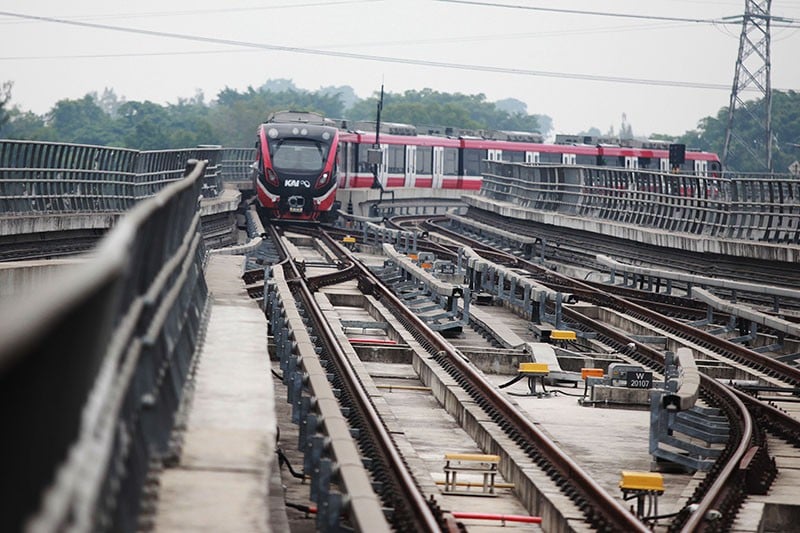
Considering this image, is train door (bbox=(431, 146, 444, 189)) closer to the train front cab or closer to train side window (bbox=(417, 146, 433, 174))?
train side window (bbox=(417, 146, 433, 174))

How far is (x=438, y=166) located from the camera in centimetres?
6012

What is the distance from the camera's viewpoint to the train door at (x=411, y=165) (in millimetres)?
58625

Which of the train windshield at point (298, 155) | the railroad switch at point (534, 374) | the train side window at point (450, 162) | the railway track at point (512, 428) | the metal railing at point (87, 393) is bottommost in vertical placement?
the railroad switch at point (534, 374)

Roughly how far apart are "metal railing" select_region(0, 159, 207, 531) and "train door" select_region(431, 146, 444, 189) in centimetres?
5325

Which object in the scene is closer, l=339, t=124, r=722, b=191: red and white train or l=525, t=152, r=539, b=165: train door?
l=339, t=124, r=722, b=191: red and white train

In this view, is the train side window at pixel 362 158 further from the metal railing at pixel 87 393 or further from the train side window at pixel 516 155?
the metal railing at pixel 87 393

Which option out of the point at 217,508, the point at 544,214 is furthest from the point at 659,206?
the point at 217,508

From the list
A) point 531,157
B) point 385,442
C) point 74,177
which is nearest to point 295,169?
point 74,177

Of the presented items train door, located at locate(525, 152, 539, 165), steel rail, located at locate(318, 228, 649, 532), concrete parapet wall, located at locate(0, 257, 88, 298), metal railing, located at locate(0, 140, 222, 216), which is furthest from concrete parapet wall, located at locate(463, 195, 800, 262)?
train door, located at locate(525, 152, 539, 165)

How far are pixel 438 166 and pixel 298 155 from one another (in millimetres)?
15669

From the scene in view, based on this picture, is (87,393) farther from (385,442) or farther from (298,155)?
(298,155)

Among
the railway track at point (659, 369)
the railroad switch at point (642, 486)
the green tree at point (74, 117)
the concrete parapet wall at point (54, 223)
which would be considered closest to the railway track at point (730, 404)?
the railway track at point (659, 369)

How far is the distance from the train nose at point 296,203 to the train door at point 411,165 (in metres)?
13.7

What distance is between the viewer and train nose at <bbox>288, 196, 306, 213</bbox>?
1774 inches
